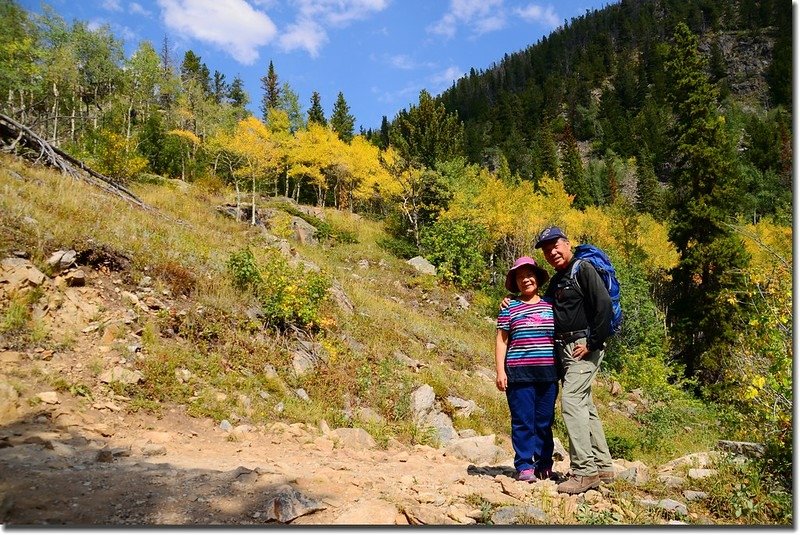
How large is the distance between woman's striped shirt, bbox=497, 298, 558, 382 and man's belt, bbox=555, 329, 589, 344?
150 millimetres

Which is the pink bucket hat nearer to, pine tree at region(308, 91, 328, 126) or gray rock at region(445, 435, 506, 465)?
gray rock at region(445, 435, 506, 465)

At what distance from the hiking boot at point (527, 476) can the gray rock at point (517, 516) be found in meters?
0.79

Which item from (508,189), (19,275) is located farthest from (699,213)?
(19,275)

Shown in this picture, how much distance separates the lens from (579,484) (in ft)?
10.4

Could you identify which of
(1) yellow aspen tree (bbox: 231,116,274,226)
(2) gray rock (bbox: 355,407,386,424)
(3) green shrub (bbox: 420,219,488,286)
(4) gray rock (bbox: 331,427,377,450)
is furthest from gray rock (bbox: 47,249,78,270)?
(1) yellow aspen tree (bbox: 231,116,274,226)

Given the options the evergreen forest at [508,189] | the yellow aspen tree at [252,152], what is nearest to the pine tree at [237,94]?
the evergreen forest at [508,189]

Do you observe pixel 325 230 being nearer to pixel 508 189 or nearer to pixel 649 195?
pixel 508 189

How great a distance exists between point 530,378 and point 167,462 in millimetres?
2869

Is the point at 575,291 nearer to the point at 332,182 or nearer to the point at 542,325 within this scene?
the point at 542,325

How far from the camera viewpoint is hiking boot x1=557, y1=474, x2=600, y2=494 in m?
3.14

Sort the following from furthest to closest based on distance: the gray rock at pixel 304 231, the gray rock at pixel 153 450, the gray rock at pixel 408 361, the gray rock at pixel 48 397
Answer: the gray rock at pixel 304 231, the gray rock at pixel 408 361, the gray rock at pixel 48 397, the gray rock at pixel 153 450

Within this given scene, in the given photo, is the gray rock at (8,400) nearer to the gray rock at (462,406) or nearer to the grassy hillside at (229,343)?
the grassy hillside at (229,343)

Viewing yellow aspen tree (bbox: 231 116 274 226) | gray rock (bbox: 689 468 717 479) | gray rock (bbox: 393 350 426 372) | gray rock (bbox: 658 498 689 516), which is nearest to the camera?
gray rock (bbox: 658 498 689 516)

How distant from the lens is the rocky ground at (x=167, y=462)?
256 cm
